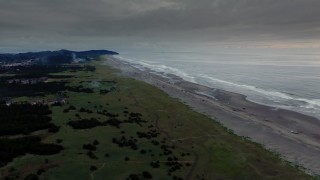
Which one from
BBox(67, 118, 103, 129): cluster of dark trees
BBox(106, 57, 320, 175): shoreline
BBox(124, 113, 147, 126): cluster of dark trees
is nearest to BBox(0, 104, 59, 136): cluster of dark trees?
BBox(67, 118, 103, 129): cluster of dark trees

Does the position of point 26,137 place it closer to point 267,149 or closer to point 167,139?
point 167,139

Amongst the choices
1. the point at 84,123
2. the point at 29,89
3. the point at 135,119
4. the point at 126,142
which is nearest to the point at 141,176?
the point at 126,142

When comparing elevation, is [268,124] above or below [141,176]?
above

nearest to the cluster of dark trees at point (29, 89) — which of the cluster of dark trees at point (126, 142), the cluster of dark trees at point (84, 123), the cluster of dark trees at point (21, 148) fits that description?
the cluster of dark trees at point (84, 123)

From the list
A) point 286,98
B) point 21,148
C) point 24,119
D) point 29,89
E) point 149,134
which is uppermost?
point 286,98

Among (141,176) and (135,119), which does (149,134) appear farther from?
(141,176)

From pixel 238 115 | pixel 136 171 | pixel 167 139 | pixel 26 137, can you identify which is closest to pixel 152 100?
pixel 238 115
